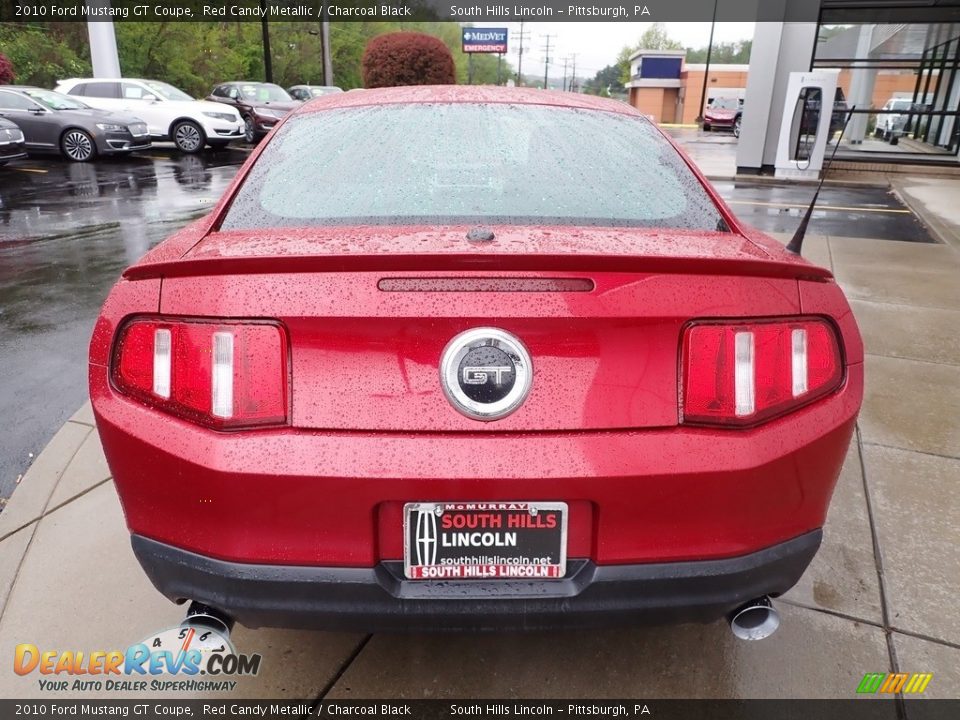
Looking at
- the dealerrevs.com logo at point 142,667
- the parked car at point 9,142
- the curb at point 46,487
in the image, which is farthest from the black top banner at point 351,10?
the dealerrevs.com logo at point 142,667

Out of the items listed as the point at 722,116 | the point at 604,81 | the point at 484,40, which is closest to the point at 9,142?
the point at 722,116

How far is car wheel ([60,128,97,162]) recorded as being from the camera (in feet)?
53.2

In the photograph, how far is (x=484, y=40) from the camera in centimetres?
5969

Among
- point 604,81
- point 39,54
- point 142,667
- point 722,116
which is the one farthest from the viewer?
point 604,81

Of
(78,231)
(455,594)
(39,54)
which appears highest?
(39,54)

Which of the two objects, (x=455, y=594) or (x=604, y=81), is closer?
(x=455, y=594)

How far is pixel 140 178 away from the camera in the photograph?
46.4ft

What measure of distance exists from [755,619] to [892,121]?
22206 millimetres

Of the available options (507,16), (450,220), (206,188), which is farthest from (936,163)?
(507,16)

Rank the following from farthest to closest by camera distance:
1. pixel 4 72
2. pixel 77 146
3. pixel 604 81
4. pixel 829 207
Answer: pixel 604 81
pixel 4 72
pixel 77 146
pixel 829 207

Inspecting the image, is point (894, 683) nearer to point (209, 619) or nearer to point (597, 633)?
point (597, 633)

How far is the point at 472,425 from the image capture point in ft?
5.06

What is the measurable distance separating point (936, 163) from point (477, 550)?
18.8 m

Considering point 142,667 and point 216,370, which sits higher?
point 216,370
